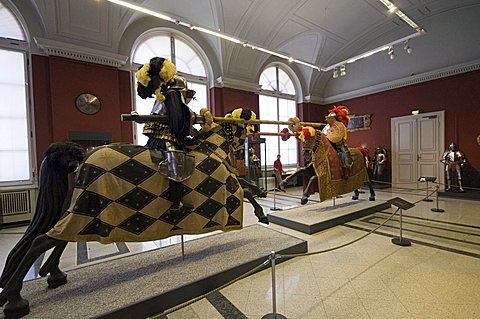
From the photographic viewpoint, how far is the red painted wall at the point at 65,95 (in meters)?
5.45

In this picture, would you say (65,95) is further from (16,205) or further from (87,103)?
(16,205)

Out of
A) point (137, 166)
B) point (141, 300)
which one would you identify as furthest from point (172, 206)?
point (141, 300)

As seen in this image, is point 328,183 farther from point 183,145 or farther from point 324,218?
point 183,145

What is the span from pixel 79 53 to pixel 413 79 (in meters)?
10.7

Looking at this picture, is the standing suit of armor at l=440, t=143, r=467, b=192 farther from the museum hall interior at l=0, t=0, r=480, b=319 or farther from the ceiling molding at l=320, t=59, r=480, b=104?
the ceiling molding at l=320, t=59, r=480, b=104

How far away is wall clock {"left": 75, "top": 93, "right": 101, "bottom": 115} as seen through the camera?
225 inches

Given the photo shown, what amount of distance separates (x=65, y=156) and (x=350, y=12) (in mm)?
9248

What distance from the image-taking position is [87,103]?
578 cm

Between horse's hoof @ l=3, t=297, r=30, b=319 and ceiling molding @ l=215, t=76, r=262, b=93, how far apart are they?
745cm

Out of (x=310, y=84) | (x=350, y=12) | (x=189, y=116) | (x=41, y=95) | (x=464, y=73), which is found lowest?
(x=189, y=116)

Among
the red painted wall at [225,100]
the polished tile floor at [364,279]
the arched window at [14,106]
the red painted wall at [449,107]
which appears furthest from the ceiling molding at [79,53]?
the red painted wall at [449,107]

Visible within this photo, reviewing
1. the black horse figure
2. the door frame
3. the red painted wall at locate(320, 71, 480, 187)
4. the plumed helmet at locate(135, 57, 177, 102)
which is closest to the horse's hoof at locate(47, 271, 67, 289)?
the black horse figure

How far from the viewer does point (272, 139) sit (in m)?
10.2

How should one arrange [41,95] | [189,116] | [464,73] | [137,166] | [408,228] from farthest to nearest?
[464,73] < [41,95] < [408,228] < [189,116] < [137,166]
